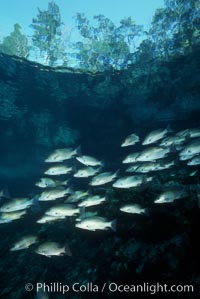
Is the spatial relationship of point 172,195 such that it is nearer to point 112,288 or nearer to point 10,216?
point 112,288

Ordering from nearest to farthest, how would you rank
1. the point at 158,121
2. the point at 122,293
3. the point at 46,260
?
the point at 122,293 < the point at 46,260 < the point at 158,121

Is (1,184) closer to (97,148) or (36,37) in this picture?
(97,148)

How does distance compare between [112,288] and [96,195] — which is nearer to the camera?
[112,288]

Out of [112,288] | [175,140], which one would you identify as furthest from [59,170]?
[112,288]

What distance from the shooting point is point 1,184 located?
48.3 ft

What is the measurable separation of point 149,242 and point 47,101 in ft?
34.3

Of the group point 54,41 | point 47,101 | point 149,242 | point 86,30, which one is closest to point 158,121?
point 47,101

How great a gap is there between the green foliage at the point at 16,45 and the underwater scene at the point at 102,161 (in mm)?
90

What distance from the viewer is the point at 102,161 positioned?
29.4 feet

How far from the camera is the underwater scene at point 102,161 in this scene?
18.8 feet

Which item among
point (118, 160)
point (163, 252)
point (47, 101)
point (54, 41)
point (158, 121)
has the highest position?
point (54, 41)

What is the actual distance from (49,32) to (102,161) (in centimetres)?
1646

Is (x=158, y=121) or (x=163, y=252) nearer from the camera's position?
(x=163, y=252)

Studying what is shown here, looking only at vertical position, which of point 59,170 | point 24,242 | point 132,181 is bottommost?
point 24,242
